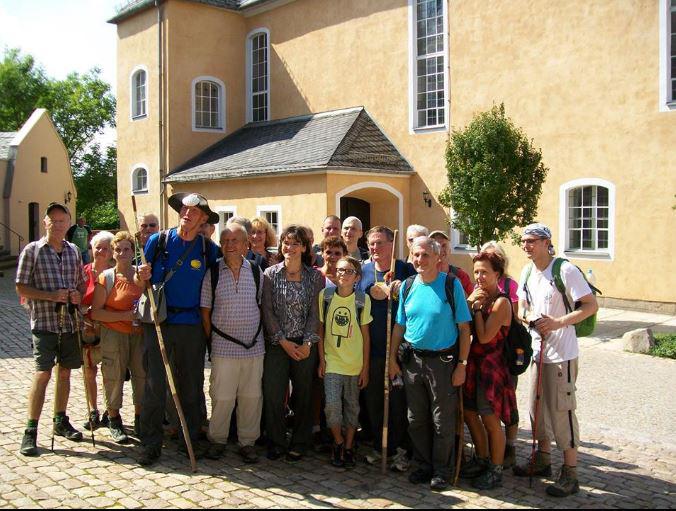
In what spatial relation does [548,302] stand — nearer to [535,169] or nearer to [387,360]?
[387,360]

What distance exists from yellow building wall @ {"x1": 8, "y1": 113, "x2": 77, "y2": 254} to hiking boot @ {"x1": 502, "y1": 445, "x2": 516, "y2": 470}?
2778cm

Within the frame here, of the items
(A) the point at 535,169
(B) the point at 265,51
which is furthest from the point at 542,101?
(B) the point at 265,51

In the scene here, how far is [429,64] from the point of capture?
58.2ft

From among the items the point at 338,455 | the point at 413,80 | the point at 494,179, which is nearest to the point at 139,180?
the point at 413,80

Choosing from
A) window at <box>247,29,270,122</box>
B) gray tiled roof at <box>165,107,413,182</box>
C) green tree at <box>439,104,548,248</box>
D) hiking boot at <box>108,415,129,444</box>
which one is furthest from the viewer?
window at <box>247,29,270,122</box>

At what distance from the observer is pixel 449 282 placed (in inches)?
198

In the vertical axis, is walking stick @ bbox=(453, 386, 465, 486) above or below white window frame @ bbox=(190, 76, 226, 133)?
below

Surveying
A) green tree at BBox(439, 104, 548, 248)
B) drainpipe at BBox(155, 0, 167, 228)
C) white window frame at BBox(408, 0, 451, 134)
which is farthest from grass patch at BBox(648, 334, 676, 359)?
drainpipe at BBox(155, 0, 167, 228)

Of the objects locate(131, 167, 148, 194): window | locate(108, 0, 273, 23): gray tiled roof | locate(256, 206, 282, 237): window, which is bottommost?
locate(256, 206, 282, 237): window

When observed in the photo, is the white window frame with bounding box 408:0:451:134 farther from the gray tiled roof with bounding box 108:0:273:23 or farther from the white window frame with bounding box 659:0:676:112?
the gray tiled roof with bounding box 108:0:273:23

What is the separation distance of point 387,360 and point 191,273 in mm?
1691

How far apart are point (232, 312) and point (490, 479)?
91.4 inches

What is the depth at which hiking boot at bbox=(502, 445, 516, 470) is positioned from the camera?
5.41 meters

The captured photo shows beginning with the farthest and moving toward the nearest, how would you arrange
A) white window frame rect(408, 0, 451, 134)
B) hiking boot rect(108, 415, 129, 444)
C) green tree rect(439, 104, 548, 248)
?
white window frame rect(408, 0, 451, 134) → green tree rect(439, 104, 548, 248) → hiking boot rect(108, 415, 129, 444)
